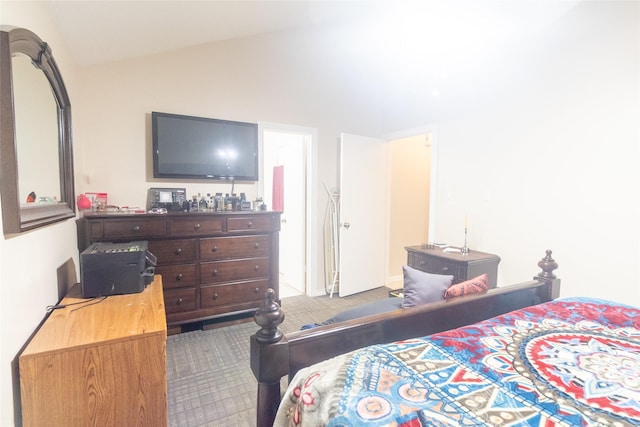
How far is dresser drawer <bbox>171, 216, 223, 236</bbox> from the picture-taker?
8.25 feet

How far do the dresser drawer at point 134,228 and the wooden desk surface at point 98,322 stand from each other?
27.6 inches

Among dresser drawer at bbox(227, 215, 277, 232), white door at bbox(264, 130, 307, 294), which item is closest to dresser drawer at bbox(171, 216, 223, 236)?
dresser drawer at bbox(227, 215, 277, 232)

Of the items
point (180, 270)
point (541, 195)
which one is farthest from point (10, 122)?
point (541, 195)

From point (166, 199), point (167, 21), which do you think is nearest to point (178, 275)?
point (166, 199)

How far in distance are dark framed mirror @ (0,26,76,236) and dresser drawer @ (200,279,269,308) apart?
4.03ft

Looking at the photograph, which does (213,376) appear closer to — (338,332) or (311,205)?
(338,332)

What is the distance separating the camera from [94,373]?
3.78 feet

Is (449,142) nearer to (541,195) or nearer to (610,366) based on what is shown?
(541,195)

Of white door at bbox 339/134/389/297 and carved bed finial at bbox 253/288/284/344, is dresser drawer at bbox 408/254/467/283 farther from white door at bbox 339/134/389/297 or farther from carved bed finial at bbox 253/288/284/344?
carved bed finial at bbox 253/288/284/344

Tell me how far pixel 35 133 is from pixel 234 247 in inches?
65.3

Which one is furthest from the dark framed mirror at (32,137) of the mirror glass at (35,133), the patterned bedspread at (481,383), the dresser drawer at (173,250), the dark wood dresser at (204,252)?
the patterned bedspread at (481,383)

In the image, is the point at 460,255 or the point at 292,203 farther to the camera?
the point at 292,203

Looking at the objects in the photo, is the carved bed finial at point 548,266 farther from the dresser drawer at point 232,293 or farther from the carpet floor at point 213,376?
the dresser drawer at point 232,293

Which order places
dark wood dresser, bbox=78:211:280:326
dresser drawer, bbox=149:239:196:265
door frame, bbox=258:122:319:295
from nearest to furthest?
dark wood dresser, bbox=78:211:280:326 < dresser drawer, bbox=149:239:196:265 < door frame, bbox=258:122:319:295
